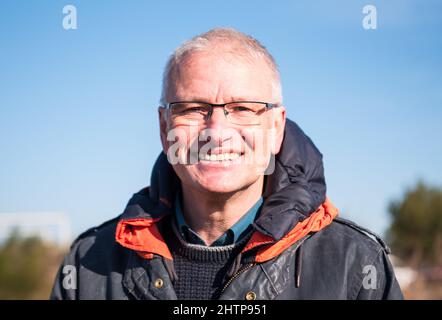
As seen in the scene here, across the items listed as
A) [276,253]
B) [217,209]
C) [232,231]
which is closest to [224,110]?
[217,209]

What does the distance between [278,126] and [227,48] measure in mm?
589

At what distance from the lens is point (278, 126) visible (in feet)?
11.4

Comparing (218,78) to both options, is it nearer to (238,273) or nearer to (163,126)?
(163,126)

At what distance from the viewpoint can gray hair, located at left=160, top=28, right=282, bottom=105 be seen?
3.22m

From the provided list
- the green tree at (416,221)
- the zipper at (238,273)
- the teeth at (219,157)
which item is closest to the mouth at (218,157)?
the teeth at (219,157)

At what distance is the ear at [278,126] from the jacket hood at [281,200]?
0.19ft

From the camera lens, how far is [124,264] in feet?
11.3

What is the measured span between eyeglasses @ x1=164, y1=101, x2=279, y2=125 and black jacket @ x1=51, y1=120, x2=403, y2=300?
400 mm

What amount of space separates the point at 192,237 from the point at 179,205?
0.92 feet

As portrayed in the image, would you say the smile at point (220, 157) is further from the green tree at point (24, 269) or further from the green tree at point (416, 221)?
the green tree at point (416, 221)

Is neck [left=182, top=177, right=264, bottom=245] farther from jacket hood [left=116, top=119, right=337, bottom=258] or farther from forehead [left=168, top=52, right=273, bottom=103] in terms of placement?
forehead [left=168, top=52, right=273, bottom=103]

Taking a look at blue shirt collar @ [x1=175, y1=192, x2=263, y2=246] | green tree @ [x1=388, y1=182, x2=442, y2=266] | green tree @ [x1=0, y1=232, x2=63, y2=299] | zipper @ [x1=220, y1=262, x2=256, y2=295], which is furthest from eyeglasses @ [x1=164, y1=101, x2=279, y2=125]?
green tree @ [x1=388, y1=182, x2=442, y2=266]

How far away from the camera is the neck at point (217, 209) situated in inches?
130
